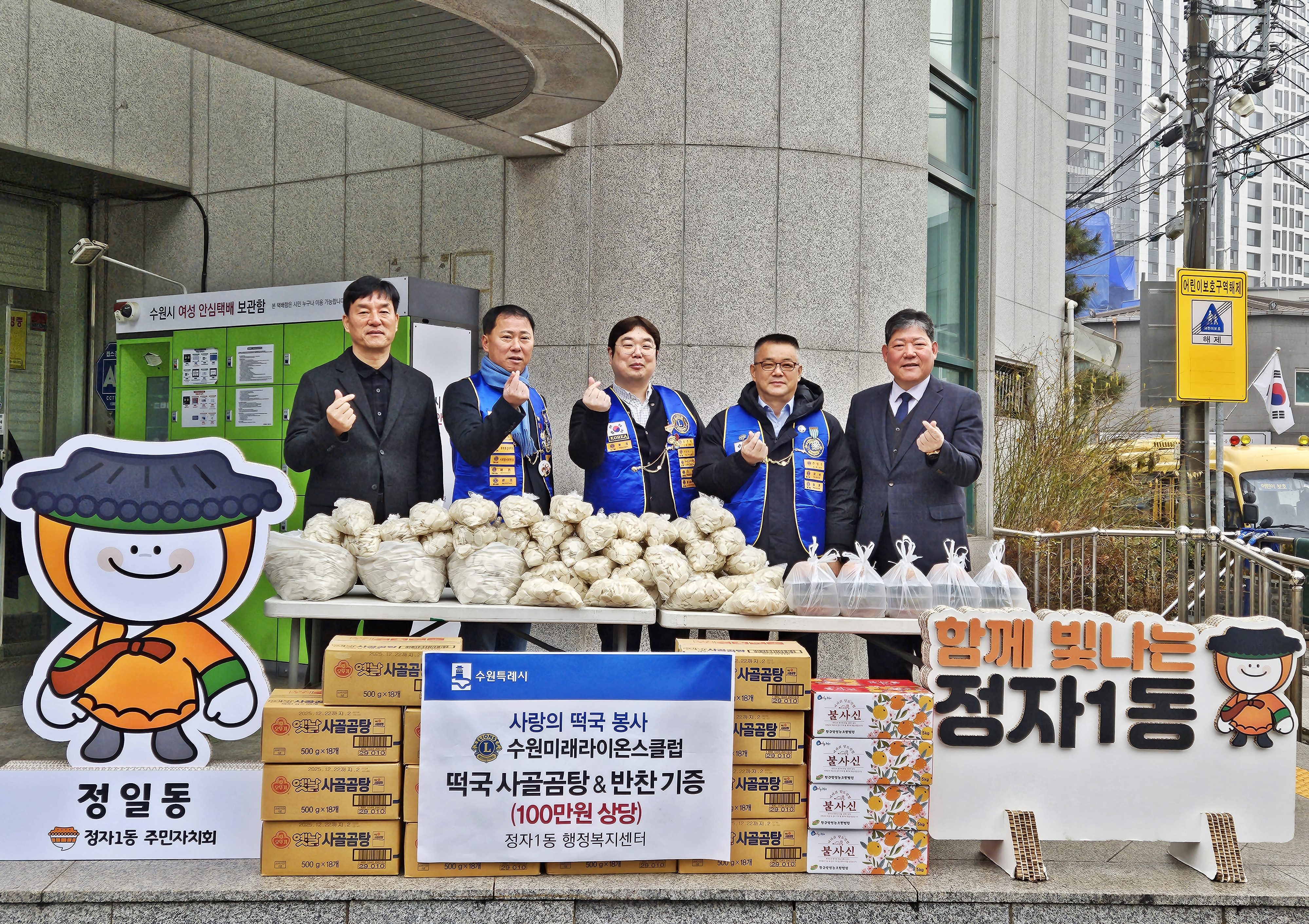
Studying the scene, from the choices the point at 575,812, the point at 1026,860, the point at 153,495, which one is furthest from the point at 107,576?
the point at 1026,860

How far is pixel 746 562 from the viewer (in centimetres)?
450

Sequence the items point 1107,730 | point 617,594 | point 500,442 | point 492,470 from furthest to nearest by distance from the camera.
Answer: point 492,470, point 500,442, point 617,594, point 1107,730

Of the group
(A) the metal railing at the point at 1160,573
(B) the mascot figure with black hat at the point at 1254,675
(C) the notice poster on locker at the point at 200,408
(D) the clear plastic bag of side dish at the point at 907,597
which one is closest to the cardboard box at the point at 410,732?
(D) the clear plastic bag of side dish at the point at 907,597

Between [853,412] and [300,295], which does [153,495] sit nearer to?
[853,412]

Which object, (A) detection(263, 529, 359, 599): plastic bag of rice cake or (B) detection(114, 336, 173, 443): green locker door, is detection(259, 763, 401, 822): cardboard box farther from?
(B) detection(114, 336, 173, 443): green locker door

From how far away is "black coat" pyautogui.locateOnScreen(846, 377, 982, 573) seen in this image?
4984 millimetres

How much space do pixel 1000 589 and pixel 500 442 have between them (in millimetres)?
2141

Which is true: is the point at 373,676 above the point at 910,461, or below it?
below

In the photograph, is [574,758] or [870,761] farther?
[870,761]

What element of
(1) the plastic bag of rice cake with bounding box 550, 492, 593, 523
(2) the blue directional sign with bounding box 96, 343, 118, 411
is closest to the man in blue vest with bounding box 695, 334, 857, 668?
(1) the plastic bag of rice cake with bounding box 550, 492, 593, 523

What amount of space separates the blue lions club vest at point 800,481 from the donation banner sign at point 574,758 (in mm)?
1142

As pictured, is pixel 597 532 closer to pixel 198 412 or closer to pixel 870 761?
pixel 870 761

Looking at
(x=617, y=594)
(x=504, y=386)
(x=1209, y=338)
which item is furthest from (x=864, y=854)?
(x=1209, y=338)

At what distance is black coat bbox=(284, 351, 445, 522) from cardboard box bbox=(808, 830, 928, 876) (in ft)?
7.39
